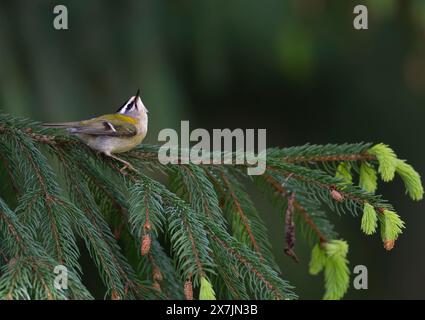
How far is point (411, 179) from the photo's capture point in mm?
2494

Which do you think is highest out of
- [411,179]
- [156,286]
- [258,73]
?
[258,73]

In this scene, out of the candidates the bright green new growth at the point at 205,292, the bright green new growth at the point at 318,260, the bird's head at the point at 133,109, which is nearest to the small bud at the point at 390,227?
the bright green new growth at the point at 318,260

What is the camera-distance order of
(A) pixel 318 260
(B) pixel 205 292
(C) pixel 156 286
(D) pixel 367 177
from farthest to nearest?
(D) pixel 367 177
(A) pixel 318 260
(C) pixel 156 286
(B) pixel 205 292

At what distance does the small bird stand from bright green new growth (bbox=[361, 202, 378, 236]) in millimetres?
854

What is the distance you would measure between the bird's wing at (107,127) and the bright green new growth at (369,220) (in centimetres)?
109

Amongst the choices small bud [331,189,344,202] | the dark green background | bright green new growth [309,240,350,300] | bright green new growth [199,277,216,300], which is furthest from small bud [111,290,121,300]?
the dark green background

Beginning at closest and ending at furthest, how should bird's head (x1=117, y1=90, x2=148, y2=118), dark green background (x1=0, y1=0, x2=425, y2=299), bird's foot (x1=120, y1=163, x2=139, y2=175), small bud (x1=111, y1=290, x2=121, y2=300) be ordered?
small bud (x1=111, y1=290, x2=121, y2=300), bird's foot (x1=120, y1=163, x2=139, y2=175), bird's head (x1=117, y1=90, x2=148, y2=118), dark green background (x1=0, y1=0, x2=425, y2=299)

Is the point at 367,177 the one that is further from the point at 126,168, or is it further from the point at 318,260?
the point at 126,168

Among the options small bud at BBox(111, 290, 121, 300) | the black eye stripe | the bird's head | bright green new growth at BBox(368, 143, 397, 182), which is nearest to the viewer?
small bud at BBox(111, 290, 121, 300)

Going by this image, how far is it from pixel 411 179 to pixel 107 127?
1308 mm

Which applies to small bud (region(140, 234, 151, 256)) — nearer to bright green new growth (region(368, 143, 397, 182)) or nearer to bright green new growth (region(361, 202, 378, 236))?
bright green new growth (region(361, 202, 378, 236))

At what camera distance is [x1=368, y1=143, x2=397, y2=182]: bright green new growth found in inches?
95.0

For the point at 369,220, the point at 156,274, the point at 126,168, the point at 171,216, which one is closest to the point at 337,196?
the point at 369,220

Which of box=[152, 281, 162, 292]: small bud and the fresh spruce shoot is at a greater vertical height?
the fresh spruce shoot
